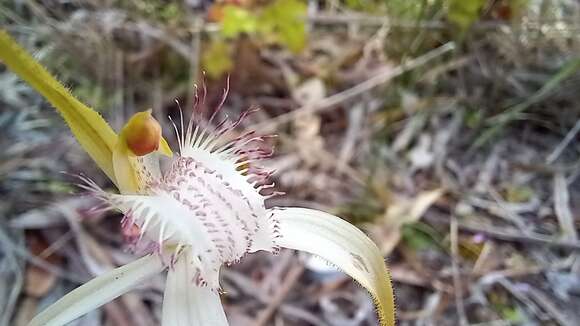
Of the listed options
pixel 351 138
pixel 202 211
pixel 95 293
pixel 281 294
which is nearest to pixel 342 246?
pixel 202 211

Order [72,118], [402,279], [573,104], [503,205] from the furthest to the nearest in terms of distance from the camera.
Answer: [573,104] < [503,205] < [402,279] < [72,118]

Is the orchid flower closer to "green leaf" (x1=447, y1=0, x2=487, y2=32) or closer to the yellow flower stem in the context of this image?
the yellow flower stem

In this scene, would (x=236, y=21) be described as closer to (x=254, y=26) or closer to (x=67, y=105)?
(x=254, y=26)

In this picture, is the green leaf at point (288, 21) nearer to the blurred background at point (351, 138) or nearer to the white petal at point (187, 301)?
the blurred background at point (351, 138)

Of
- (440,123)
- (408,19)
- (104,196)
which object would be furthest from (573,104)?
(104,196)

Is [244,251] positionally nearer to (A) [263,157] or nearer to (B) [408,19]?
(A) [263,157]

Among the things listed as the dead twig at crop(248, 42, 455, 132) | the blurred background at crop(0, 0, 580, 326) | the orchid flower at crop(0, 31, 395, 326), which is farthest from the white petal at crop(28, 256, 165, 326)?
the dead twig at crop(248, 42, 455, 132)
